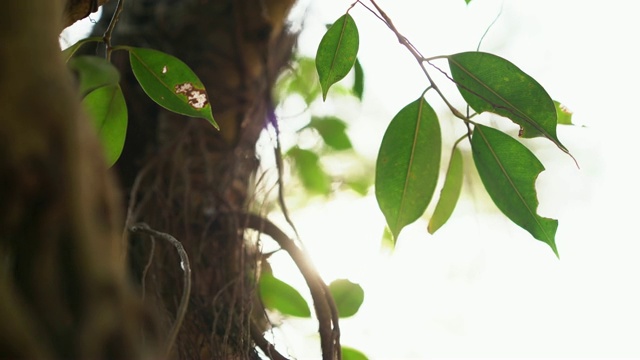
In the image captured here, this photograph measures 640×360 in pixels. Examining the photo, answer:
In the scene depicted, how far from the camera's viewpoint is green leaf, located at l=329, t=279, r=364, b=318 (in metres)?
0.68

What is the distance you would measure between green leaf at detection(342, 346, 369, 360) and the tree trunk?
11 cm

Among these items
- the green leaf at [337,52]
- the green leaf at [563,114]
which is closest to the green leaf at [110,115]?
the green leaf at [337,52]

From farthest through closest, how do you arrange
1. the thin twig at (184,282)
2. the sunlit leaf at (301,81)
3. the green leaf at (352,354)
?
the sunlit leaf at (301,81) < the green leaf at (352,354) < the thin twig at (184,282)

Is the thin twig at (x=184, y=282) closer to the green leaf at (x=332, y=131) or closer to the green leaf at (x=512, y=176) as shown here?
the green leaf at (x=512, y=176)

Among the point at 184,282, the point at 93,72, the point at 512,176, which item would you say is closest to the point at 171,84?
the point at 93,72

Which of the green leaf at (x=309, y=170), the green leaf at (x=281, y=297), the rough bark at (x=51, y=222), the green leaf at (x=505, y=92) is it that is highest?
the green leaf at (x=309, y=170)

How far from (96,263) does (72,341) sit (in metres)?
0.02

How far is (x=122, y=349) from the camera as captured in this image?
6.7 inches

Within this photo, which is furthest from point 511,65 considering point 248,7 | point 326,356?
point 248,7

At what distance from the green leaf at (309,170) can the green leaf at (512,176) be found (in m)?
0.46

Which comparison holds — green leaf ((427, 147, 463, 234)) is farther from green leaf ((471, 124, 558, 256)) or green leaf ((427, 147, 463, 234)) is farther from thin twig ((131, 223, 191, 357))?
thin twig ((131, 223, 191, 357))

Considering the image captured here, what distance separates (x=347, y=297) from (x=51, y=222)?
530mm

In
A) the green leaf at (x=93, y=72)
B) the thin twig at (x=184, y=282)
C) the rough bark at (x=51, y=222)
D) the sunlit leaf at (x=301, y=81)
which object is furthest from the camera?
the sunlit leaf at (x=301, y=81)

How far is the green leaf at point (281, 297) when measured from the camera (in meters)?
0.70
